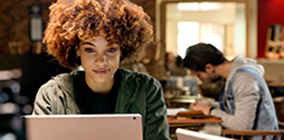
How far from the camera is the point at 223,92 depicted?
3164 millimetres

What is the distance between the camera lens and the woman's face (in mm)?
2014

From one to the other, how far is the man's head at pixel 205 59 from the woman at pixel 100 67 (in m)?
1.21

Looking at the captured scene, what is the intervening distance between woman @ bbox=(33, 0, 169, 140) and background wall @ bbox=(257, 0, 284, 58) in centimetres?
597

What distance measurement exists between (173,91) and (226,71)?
3365mm

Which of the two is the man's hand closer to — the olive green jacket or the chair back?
the chair back

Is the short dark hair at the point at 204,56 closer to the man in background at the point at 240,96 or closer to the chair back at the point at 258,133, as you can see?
the man in background at the point at 240,96

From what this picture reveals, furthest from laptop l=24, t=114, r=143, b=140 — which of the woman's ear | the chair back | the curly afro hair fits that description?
the woman's ear

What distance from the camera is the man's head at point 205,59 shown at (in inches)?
128

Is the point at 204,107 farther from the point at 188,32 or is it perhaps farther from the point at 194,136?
the point at 188,32

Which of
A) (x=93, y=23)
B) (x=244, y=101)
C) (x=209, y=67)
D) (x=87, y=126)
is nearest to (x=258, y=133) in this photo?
(x=244, y=101)

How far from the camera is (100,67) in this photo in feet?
6.60

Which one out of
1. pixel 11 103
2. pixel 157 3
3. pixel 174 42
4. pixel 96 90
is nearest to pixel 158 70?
pixel 174 42

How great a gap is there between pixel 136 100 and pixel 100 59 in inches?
10.4

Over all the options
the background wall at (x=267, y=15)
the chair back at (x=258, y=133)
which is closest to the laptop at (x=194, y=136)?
the chair back at (x=258, y=133)
